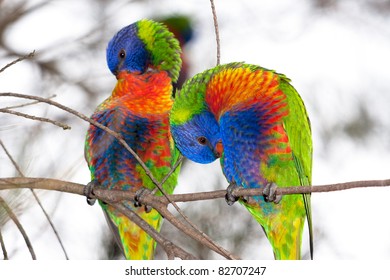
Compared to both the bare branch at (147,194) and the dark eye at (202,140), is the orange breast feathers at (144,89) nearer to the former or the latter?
the dark eye at (202,140)

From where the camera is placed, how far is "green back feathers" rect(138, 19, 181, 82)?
1.38m

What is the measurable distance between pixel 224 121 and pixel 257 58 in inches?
8.0

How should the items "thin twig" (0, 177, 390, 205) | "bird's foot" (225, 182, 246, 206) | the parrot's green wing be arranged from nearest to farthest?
"thin twig" (0, 177, 390, 205)
"bird's foot" (225, 182, 246, 206)
the parrot's green wing

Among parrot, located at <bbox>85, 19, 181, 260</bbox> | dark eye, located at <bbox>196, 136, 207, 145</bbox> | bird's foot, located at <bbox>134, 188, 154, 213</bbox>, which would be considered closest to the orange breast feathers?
parrot, located at <bbox>85, 19, 181, 260</bbox>

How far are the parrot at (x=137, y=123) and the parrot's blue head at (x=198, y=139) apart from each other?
81 mm

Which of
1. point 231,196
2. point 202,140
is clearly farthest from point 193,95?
point 231,196

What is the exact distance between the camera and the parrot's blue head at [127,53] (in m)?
1.36

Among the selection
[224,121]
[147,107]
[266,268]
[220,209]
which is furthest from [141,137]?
[266,268]

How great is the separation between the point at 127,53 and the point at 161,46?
0.09m

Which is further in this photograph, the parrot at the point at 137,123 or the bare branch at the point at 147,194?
the parrot at the point at 137,123

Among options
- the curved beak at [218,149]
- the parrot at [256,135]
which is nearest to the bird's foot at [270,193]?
the parrot at [256,135]

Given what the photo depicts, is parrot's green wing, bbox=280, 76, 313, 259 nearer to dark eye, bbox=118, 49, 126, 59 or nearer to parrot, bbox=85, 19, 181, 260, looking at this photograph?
parrot, bbox=85, 19, 181, 260

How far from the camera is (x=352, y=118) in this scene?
153 cm

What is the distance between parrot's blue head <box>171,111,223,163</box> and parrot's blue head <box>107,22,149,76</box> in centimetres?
19
